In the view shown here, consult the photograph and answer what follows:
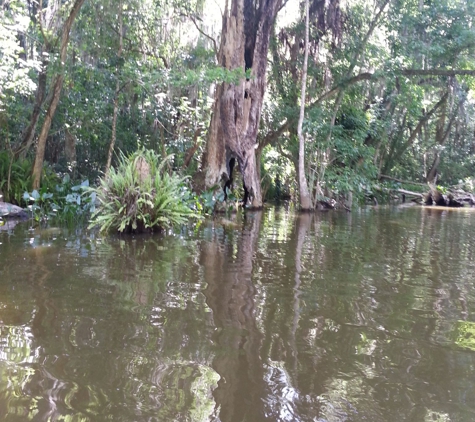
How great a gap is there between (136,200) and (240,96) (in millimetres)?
7506

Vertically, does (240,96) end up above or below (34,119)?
above

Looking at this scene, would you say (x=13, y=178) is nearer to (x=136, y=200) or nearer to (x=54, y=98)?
(x=54, y=98)

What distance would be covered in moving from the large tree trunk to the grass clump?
238 inches

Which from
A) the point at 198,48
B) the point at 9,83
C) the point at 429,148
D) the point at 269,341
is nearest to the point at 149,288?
the point at 269,341

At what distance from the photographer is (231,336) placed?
3627mm

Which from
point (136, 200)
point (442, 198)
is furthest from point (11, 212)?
point (442, 198)

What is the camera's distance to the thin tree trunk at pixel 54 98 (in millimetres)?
11398

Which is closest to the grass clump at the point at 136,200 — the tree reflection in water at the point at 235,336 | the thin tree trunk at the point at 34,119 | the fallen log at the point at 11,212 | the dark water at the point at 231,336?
the dark water at the point at 231,336

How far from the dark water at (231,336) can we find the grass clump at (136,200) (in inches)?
65.0

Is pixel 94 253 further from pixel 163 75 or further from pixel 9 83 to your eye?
pixel 163 75

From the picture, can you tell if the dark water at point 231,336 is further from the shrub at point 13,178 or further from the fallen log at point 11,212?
the shrub at point 13,178

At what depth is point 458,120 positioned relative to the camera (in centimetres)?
2861

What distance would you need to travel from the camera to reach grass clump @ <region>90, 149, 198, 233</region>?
28.2ft

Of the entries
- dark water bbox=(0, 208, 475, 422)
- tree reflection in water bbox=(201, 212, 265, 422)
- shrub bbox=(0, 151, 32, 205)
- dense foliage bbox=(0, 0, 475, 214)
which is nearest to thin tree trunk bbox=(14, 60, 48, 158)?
dense foliage bbox=(0, 0, 475, 214)
